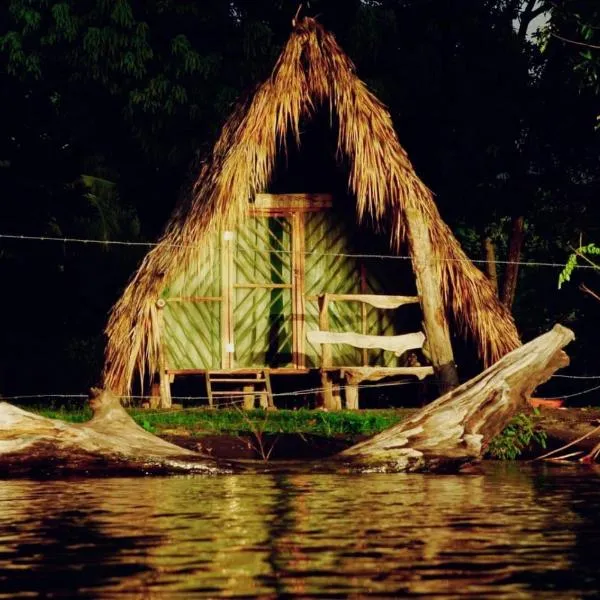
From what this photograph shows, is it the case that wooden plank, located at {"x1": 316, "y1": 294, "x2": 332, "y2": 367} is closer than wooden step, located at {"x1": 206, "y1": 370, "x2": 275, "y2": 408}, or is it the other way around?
wooden plank, located at {"x1": 316, "y1": 294, "x2": 332, "y2": 367}

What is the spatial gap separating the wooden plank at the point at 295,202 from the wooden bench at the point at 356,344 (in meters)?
1.66

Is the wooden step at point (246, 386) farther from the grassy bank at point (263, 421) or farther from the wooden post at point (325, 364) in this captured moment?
the grassy bank at point (263, 421)

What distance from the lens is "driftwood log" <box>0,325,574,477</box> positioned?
40.4 ft

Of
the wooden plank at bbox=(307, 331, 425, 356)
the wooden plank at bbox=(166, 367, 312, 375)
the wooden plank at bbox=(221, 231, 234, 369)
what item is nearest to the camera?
the wooden plank at bbox=(307, 331, 425, 356)

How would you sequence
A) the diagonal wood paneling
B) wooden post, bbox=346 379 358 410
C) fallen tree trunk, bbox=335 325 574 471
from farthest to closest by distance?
1. the diagonal wood paneling
2. wooden post, bbox=346 379 358 410
3. fallen tree trunk, bbox=335 325 574 471

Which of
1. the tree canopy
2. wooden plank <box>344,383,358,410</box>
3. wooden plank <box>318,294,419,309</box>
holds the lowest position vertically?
wooden plank <box>344,383,358,410</box>

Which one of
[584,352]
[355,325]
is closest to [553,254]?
[584,352]

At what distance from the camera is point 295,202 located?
21094mm

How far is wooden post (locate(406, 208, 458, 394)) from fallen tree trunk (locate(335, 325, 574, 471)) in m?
5.82

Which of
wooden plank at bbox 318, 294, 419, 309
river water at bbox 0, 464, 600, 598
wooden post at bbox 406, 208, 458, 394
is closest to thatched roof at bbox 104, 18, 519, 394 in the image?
wooden post at bbox 406, 208, 458, 394

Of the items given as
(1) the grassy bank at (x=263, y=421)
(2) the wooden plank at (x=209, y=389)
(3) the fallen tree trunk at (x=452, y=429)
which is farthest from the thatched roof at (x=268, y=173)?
(3) the fallen tree trunk at (x=452, y=429)

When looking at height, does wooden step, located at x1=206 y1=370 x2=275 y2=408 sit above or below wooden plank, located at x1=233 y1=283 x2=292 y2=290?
below

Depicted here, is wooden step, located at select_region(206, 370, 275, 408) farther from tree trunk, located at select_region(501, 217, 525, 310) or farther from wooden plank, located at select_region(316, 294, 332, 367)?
tree trunk, located at select_region(501, 217, 525, 310)

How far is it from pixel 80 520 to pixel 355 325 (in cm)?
1241
